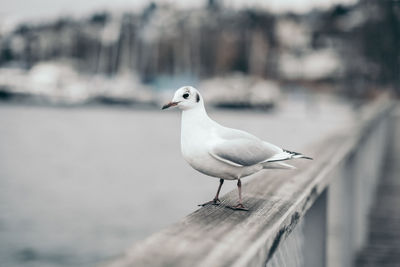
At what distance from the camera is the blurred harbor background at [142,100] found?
40.5 ft

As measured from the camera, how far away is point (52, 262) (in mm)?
9180

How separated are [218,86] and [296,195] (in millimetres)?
49463

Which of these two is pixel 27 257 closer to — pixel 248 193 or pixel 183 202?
pixel 183 202

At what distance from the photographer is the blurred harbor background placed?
1234 centimetres

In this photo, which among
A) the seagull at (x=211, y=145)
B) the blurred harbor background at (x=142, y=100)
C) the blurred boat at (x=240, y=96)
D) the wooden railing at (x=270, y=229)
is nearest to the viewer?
the wooden railing at (x=270, y=229)

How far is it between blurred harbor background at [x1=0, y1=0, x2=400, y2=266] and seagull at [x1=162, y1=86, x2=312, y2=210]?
37 centimetres

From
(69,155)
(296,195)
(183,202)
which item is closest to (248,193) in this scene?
(296,195)

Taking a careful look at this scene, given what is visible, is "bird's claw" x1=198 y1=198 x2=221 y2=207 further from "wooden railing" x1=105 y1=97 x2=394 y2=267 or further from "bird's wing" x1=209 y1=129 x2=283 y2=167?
"bird's wing" x1=209 y1=129 x2=283 y2=167

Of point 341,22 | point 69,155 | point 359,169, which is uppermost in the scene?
point 341,22

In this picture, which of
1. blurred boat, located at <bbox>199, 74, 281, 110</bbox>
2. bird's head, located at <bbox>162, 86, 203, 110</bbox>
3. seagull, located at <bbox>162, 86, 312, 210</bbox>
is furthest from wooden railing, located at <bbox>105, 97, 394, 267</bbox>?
blurred boat, located at <bbox>199, 74, 281, 110</bbox>

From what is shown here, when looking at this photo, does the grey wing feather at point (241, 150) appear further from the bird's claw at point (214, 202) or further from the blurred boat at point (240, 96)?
the blurred boat at point (240, 96)

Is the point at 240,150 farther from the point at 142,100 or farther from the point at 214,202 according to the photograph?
the point at 142,100

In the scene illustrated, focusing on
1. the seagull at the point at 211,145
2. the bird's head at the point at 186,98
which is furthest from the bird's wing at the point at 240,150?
the bird's head at the point at 186,98

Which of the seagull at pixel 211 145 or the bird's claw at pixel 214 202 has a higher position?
the seagull at pixel 211 145
